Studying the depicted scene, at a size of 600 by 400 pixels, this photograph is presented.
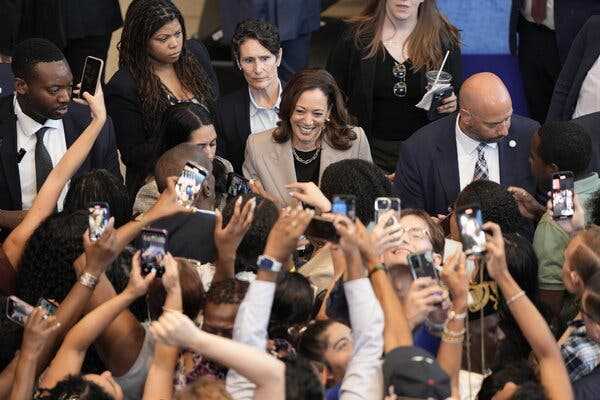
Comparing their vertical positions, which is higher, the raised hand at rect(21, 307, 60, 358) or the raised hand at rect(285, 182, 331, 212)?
the raised hand at rect(285, 182, 331, 212)

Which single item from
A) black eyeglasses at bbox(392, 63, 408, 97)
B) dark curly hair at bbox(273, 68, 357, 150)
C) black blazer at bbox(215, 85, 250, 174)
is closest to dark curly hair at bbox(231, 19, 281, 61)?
Result: black blazer at bbox(215, 85, 250, 174)

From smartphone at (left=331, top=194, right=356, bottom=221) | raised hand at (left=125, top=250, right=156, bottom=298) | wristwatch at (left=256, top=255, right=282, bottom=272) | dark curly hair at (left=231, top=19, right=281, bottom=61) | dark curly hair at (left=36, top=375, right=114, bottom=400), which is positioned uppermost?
dark curly hair at (left=231, top=19, right=281, bottom=61)

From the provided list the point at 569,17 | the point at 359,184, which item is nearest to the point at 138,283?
the point at 359,184

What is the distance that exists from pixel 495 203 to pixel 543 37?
9.81 ft

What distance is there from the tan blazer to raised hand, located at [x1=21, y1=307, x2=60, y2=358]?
7.89 feet

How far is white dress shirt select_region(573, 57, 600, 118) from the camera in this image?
792cm

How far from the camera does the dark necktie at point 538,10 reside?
8.94 meters

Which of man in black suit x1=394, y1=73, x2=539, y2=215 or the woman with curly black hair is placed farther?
the woman with curly black hair

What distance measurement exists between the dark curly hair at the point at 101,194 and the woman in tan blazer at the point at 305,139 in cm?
112

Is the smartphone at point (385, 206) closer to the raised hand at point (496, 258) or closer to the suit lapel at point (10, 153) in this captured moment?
the raised hand at point (496, 258)

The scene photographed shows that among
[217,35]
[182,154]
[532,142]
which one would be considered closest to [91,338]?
[182,154]

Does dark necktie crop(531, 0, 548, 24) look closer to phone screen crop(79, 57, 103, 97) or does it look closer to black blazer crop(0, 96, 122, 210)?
black blazer crop(0, 96, 122, 210)

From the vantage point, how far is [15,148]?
23.4 ft

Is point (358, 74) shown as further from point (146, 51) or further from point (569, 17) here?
point (569, 17)
